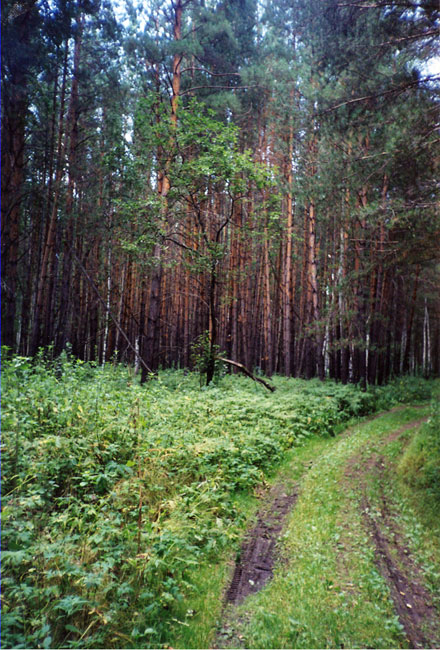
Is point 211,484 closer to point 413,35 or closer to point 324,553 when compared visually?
point 324,553

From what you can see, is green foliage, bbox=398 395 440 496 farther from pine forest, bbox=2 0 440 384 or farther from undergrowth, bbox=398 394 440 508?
pine forest, bbox=2 0 440 384

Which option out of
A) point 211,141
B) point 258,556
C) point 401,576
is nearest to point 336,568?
point 401,576

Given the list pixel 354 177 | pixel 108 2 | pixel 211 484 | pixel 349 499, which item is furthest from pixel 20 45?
pixel 354 177

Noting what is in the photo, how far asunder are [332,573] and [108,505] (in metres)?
2.43

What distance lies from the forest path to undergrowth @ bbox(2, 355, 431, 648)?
0.47 meters

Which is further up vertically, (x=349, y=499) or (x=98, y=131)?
(x=98, y=131)

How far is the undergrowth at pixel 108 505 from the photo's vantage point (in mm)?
2807

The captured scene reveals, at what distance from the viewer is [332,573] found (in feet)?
12.8

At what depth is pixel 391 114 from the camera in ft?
26.9

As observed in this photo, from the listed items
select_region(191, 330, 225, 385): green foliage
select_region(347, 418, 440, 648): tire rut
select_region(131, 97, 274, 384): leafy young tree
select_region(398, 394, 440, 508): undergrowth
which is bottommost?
select_region(347, 418, 440, 648): tire rut

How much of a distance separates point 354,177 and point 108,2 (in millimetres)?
6693

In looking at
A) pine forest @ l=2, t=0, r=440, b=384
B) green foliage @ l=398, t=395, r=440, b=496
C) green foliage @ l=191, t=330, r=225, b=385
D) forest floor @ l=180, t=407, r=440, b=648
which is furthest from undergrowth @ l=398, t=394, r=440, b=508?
green foliage @ l=191, t=330, r=225, b=385

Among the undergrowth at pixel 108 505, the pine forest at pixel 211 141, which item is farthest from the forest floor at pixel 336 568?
the pine forest at pixel 211 141

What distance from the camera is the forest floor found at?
10.2ft
